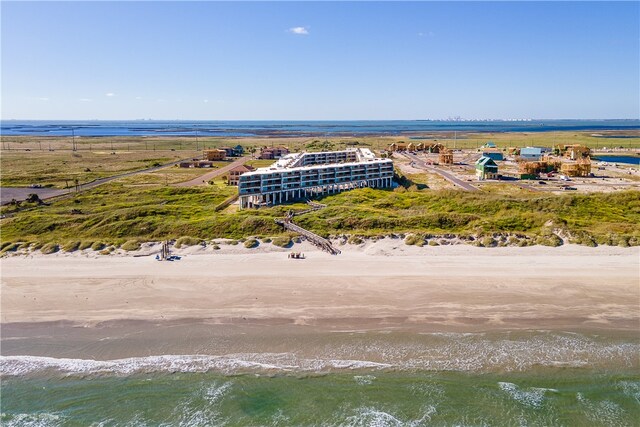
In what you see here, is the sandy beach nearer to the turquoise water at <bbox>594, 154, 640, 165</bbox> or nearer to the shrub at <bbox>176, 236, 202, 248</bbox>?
the shrub at <bbox>176, 236, 202, 248</bbox>

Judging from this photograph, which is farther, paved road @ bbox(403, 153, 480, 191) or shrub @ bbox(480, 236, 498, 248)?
paved road @ bbox(403, 153, 480, 191)

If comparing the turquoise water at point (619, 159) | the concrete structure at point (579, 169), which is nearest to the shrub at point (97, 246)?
the concrete structure at point (579, 169)

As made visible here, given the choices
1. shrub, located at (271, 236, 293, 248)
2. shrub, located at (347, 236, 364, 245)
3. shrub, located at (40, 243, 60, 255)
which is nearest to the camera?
shrub, located at (40, 243, 60, 255)

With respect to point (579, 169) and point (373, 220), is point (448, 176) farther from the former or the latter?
point (373, 220)

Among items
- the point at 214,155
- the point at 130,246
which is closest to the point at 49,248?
the point at 130,246

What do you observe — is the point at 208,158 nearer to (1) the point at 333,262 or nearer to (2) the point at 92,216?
(2) the point at 92,216

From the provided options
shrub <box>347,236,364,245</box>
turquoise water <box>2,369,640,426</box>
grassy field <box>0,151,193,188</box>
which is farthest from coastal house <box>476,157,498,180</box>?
grassy field <box>0,151,193,188</box>

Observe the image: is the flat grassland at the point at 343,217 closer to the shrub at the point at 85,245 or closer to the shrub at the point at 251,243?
the shrub at the point at 85,245
